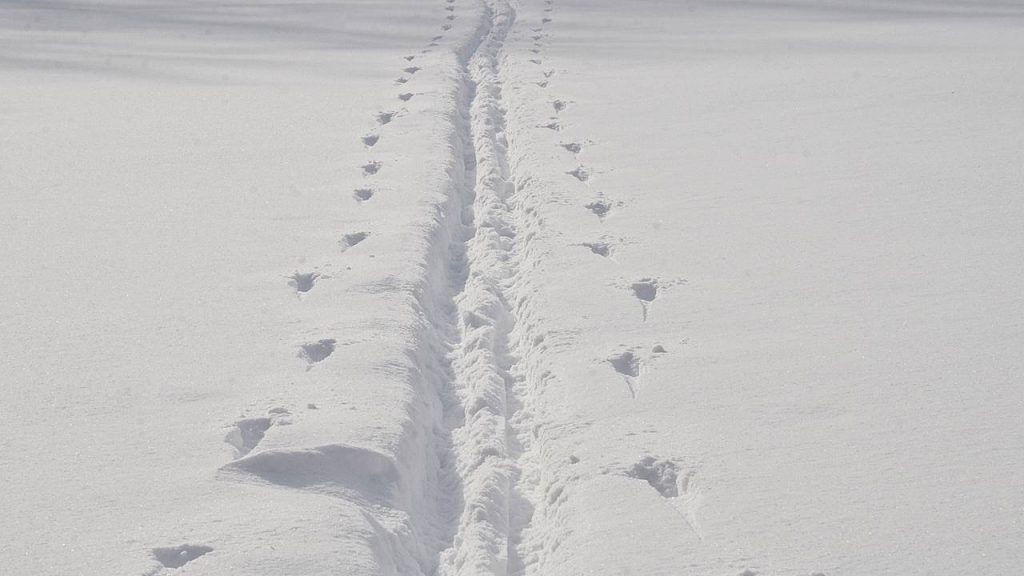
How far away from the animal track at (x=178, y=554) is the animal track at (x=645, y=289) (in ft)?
5.95

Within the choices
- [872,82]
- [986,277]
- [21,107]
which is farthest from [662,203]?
[21,107]

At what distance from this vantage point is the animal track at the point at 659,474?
2.58m

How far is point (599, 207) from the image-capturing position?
471 centimetres

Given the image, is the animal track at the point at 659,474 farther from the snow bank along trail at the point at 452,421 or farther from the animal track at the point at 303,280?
the animal track at the point at 303,280

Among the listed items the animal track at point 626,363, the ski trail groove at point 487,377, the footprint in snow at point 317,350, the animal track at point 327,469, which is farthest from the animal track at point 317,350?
the animal track at point 626,363

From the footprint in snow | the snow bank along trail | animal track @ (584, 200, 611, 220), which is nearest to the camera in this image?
the snow bank along trail

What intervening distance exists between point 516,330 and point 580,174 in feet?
5.71

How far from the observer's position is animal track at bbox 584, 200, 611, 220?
15.3 ft

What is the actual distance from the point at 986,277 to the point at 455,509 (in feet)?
6.51

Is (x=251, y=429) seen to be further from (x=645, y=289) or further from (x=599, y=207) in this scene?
(x=599, y=207)

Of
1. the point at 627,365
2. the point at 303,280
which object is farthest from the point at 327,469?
the point at 303,280

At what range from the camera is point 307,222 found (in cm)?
447

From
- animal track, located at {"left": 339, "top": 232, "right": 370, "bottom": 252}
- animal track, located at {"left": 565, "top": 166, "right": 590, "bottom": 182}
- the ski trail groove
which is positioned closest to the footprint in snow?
the ski trail groove

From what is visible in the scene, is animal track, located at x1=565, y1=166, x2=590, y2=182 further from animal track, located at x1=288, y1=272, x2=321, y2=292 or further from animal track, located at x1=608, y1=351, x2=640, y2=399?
animal track, located at x1=608, y1=351, x2=640, y2=399
